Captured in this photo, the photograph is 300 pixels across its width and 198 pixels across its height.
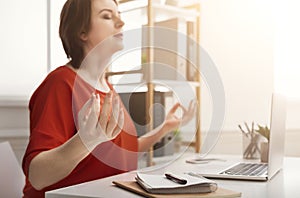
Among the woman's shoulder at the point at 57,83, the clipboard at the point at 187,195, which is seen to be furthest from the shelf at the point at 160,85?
the clipboard at the point at 187,195

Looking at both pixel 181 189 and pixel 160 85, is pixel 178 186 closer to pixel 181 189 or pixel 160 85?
pixel 181 189

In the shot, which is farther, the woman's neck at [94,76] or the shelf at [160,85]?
the shelf at [160,85]

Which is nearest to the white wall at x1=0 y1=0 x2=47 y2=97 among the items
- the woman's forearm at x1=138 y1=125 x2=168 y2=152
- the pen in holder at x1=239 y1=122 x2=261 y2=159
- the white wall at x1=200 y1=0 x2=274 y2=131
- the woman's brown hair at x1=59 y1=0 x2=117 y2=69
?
the woman's brown hair at x1=59 y1=0 x2=117 y2=69

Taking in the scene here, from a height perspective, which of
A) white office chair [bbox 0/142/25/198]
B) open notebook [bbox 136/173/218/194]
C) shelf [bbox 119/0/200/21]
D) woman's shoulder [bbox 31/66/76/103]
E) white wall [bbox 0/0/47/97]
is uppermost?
shelf [bbox 119/0/200/21]

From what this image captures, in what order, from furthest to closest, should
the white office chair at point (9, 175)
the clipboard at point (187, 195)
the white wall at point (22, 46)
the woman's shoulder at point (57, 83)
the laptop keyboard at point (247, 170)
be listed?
the white wall at point (22, 46), the white office chair at point (9, 175), the woman's shoulder at point (57, 83), the laptop keyboard at point (247, 170), the clipboard at point (187, 195)

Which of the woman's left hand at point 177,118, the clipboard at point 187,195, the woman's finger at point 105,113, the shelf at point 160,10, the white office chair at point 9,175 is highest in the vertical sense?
the shelf at point 160,10

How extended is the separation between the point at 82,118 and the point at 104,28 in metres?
0.69

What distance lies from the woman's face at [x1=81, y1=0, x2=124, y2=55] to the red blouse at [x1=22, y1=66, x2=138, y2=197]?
7.9 inches

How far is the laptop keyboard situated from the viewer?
136 centimetres

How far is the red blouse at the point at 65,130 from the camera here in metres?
1.40

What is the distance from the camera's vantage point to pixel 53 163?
1.32 m

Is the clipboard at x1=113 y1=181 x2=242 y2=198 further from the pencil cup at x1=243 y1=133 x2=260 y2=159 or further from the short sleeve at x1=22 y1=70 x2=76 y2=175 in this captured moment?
the pencil cup at x1=243 y1=133 x2=260 y2=159

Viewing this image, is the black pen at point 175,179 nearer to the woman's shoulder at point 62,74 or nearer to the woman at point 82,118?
the woman at point 82,118

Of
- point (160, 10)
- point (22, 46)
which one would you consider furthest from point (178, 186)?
point (160, 10)
